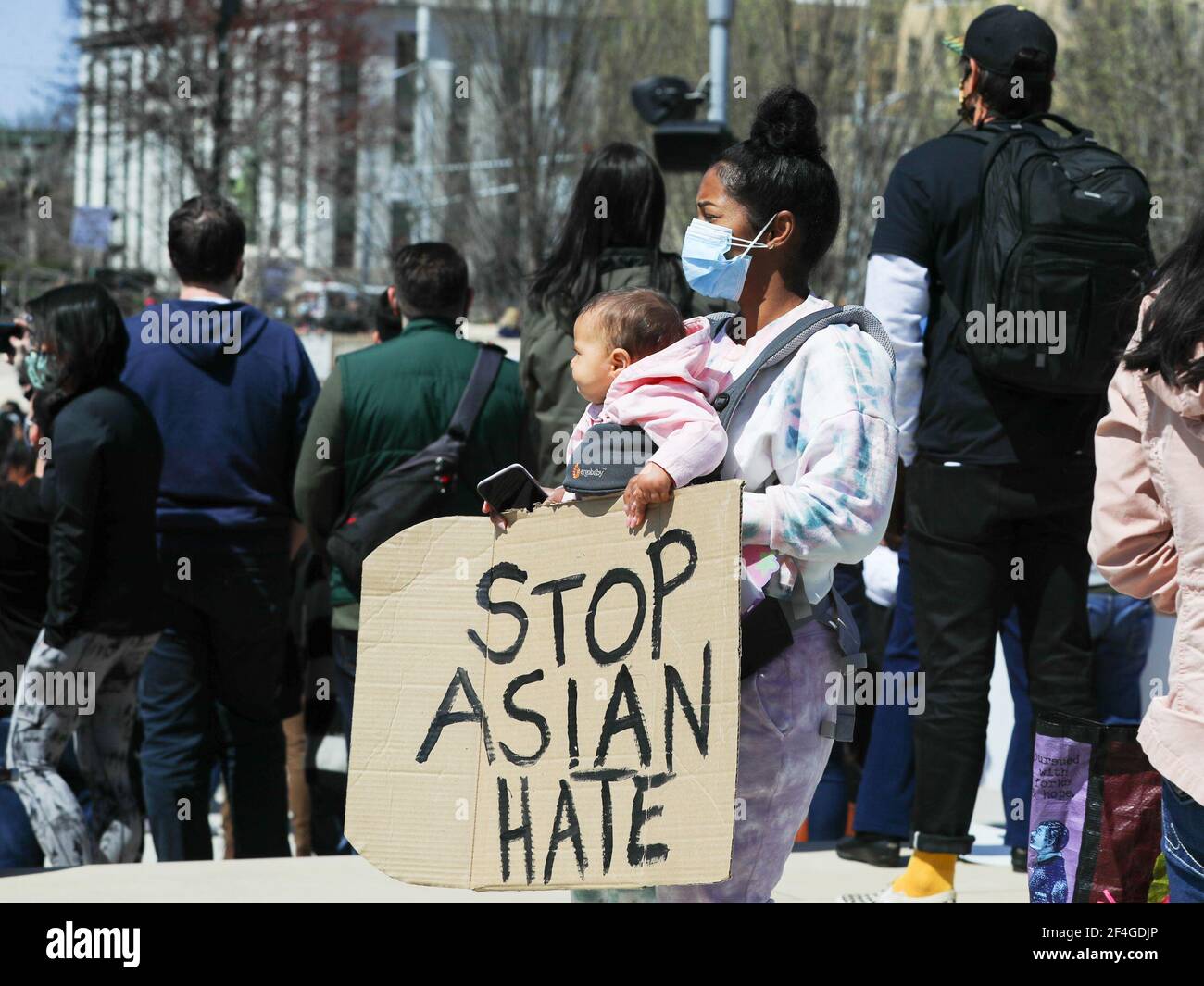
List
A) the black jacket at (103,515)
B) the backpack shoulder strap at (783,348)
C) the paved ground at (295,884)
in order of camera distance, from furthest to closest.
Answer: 1. the black jacket at (103,515)
2. the paved ground at (295,884)
3. the backpack shoulder strap at (783,348)

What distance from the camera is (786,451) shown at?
9.48 ft

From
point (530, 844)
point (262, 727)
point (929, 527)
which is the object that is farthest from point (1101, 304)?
point (262, 727)

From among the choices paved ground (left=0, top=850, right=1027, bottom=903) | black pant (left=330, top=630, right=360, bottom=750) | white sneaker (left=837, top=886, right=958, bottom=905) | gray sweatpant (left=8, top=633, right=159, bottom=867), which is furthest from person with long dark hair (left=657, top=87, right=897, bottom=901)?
gray sweatpant (left=8, top=633, right=159, bottom=867)

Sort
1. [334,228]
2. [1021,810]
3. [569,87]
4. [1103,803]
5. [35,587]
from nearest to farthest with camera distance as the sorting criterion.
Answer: [1103,803], [1021,810], [35,587], [569,87], [334,228]

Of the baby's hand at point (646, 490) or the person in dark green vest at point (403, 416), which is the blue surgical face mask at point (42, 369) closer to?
the person in dark green vest at point (403, 416)

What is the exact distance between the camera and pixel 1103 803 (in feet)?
11.2

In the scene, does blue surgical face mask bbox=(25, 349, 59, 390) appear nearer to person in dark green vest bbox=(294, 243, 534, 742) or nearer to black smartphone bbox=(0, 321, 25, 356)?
black smartphone bbox=(0, 321, 25, 356)

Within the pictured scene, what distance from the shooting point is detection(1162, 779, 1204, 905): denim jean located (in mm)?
2627

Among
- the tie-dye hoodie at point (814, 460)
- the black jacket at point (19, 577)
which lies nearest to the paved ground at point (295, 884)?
the black jacket at point (19, 577)

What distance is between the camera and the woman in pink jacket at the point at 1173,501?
2604 mm

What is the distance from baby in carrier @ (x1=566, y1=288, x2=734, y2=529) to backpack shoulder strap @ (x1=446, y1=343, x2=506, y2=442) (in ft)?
6.48

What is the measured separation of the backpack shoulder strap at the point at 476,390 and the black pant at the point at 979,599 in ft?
4.48

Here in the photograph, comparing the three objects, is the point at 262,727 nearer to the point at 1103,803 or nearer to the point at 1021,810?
the point at 1021,810
